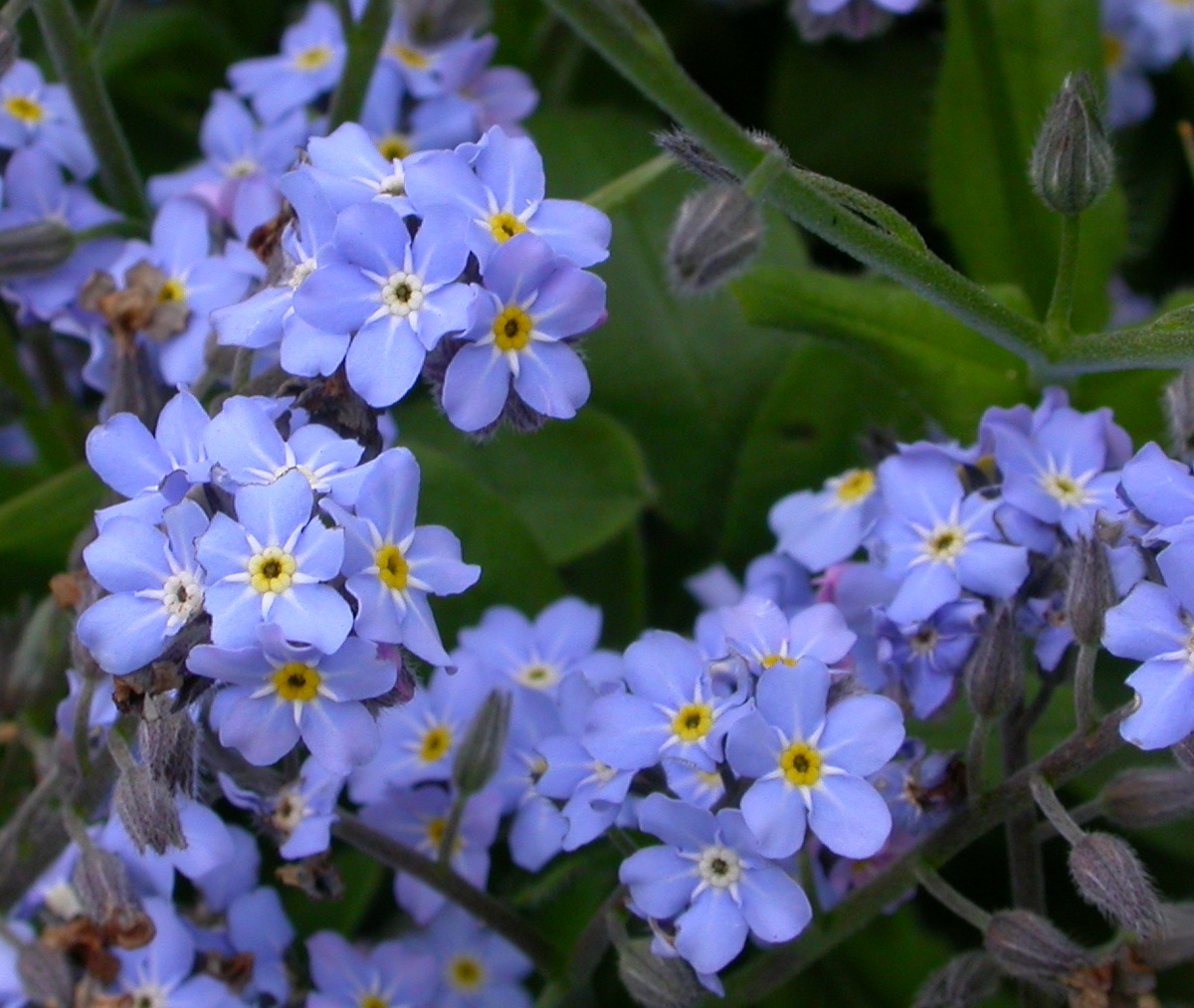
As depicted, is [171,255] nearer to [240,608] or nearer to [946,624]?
[240,608]

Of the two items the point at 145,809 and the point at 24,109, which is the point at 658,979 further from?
the point at 24,109

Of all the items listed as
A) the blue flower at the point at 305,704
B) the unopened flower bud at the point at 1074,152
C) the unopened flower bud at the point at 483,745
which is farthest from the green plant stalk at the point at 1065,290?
the blue flower at the point at 305,704

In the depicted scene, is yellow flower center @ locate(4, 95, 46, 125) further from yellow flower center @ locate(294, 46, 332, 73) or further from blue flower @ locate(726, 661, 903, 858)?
blue flower @ locate(726, 661, 903, 858)

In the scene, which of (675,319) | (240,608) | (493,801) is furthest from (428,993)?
(675,319)

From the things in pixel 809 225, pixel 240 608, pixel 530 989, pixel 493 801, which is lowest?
pixel 530 989

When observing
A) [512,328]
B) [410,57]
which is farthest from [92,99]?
[512,328]
